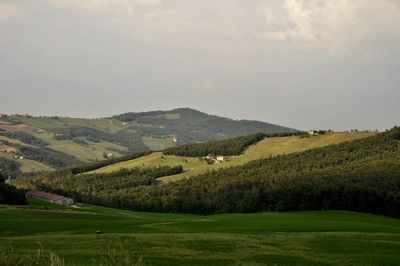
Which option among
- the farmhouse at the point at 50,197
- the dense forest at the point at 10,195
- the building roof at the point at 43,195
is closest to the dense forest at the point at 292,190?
the farmhouse at the point at 50,197

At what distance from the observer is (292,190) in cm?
10962

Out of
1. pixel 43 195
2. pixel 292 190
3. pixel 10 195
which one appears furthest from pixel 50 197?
pixel 292 190

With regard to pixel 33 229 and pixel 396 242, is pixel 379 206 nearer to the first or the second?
pixel 396 242

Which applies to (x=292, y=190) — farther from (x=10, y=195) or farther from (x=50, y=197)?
(x=50, y=197)

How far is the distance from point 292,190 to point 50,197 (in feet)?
276

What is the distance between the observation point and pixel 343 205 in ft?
365

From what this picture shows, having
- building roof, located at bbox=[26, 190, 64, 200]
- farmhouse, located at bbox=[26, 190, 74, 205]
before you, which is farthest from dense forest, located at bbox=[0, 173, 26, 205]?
building roof, located at bbox=[26, 190, 64, 200]

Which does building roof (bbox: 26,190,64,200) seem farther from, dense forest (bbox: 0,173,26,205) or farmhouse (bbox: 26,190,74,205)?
dense forest (bbox: 0,173,26,205)

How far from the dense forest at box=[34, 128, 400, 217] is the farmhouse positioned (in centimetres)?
1088

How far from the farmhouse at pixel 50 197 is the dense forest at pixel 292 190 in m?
10.9

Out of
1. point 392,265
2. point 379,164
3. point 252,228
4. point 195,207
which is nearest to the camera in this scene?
point 392,265

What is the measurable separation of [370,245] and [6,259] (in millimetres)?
35872

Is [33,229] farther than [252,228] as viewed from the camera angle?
No

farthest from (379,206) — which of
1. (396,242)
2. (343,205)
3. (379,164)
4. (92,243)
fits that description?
(92,243)
